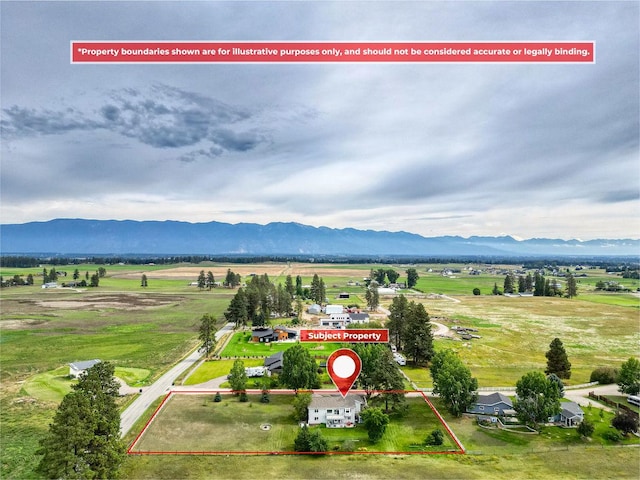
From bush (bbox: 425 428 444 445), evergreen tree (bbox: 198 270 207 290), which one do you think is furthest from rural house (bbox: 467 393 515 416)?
evergreen tree (bbox: 198 270 207 290)

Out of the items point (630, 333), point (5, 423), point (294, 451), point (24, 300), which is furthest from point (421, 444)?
point (24, 300)

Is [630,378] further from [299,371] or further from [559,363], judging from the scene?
[299,371]

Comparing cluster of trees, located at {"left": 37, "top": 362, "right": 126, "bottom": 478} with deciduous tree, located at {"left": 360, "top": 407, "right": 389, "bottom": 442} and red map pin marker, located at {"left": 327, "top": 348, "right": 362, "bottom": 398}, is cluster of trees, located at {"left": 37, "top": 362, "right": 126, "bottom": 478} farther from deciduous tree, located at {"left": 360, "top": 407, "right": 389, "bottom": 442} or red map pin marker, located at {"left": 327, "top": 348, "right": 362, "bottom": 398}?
deciduous tree, located at {"left": 360, "top": 407, "right": 389, "bottom": 442}

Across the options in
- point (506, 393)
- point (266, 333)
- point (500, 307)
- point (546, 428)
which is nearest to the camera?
point (546, 428)

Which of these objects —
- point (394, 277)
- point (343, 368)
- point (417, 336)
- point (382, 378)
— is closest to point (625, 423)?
point (382, 378)

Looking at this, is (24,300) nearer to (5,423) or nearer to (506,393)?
(5,423)
